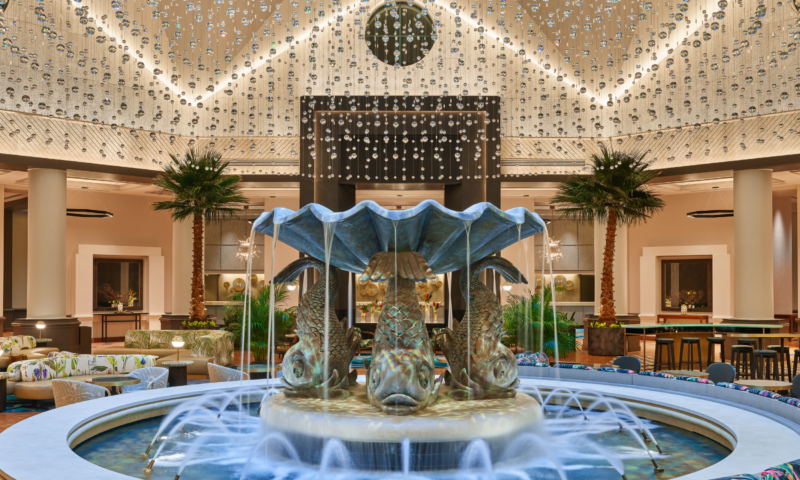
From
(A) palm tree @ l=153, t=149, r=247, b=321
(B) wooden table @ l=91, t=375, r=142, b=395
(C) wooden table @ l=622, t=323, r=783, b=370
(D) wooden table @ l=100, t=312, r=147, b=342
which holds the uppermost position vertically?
(A) palm tree @ l=153, t=149, r=247, b=321

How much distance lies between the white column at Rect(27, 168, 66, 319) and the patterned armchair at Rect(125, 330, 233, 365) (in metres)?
2.25

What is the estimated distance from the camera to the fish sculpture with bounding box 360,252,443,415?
185 inches

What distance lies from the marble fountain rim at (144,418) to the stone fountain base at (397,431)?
1398 millimetres

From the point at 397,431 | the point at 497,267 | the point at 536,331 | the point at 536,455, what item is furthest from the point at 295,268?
the point at 536,331

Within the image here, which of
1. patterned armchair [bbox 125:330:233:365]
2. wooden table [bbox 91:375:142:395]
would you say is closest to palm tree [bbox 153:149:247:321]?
patterned armchair [bbox 125:330:233:365]

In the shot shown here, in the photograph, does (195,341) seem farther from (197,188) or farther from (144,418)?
(144,418)

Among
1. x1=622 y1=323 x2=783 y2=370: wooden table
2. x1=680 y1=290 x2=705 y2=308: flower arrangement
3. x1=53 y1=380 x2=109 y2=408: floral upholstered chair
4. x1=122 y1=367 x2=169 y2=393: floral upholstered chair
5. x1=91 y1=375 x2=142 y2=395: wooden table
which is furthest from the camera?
x1=680 y1=290 x2=705 y2=308: flower arrangement

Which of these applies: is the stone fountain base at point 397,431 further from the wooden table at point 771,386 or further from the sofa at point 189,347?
the sofa at point 189,347

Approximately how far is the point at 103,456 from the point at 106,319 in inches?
595

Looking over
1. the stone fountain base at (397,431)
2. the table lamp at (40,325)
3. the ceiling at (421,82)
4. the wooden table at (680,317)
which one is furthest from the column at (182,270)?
the wooden table at (680,317)

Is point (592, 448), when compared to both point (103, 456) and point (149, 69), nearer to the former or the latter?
point (103, 456)

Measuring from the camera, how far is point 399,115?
1484 cm

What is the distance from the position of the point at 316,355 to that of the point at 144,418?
2.01 meters

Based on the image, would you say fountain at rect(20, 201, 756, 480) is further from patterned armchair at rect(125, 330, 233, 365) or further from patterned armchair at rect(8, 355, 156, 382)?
patterned armchair at rect(125, 330, 233, 365)
